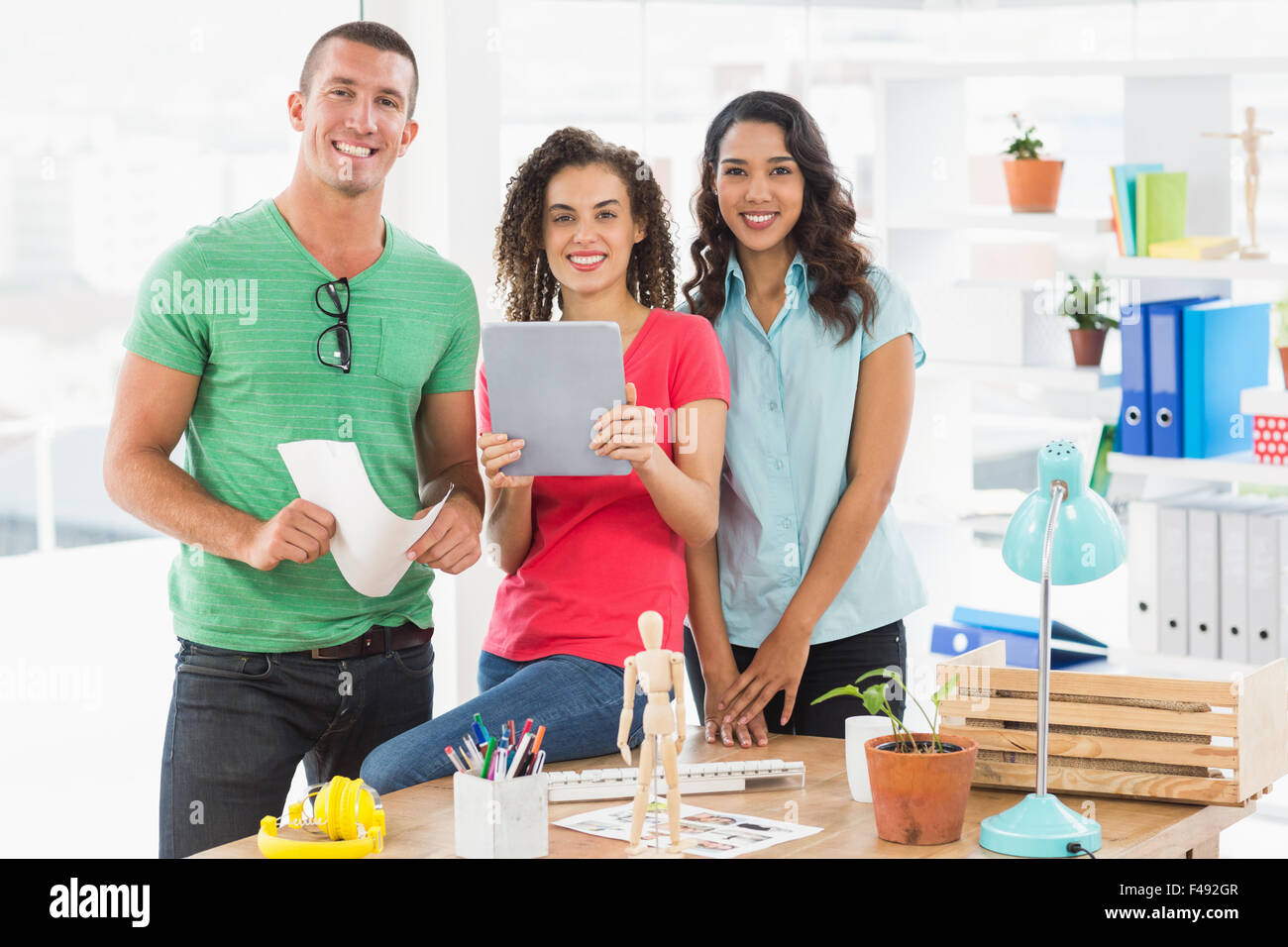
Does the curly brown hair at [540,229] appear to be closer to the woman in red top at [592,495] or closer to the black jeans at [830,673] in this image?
the woman in red top at [592,495]

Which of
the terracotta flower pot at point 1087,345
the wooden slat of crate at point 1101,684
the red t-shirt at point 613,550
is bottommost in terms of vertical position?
the wooden slat of crate at point 1101,684

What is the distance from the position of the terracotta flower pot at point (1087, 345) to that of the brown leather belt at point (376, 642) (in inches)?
84.5

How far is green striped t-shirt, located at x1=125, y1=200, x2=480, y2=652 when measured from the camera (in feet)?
6.95

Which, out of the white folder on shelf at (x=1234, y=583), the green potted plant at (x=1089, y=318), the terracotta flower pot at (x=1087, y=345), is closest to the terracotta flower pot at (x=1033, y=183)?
the green potted plant at (x=1089, y=318)

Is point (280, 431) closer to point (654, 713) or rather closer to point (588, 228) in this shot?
point (588, 228)

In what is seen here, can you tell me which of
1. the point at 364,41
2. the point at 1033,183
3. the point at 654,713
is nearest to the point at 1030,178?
the point at 1033,183

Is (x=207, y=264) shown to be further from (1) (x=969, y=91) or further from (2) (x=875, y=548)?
(1) (x=969, y=91)

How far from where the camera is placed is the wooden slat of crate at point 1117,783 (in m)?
1.77

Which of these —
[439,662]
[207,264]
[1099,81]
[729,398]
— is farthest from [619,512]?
[1099,81]

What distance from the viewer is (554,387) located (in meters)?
1.96

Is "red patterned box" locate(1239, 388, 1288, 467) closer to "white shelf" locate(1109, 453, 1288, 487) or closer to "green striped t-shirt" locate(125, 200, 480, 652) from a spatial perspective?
"white shelf" locate(1109, 453, 1288, 487)

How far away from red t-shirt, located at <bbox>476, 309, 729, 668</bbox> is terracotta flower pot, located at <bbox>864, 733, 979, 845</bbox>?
465 millimetres

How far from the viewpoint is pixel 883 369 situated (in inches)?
90.4

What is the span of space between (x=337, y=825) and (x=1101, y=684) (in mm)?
923
